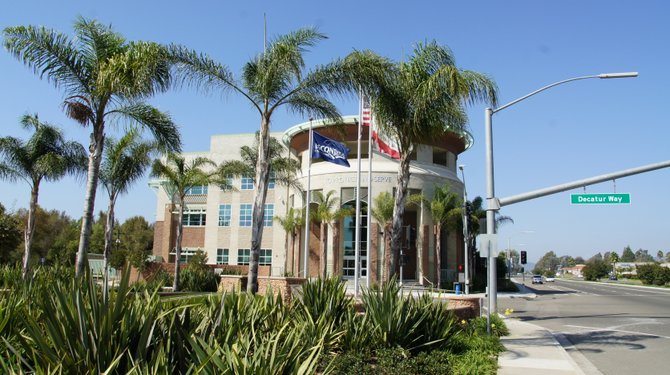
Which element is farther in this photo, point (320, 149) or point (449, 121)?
point (320, 149)

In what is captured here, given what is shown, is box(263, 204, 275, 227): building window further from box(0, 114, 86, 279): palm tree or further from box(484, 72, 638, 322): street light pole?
box(484, 72, 638, 322): street light pole

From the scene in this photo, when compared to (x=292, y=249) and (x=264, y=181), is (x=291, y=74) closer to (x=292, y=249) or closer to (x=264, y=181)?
(x=264, y=181)

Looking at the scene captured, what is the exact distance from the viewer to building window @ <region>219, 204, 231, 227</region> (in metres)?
54.5

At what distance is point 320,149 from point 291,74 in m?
10.9

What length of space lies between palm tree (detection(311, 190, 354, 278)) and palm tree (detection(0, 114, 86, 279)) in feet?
66.2

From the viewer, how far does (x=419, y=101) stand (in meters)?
15.2

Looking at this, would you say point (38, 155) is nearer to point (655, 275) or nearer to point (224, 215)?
point (224, 215)

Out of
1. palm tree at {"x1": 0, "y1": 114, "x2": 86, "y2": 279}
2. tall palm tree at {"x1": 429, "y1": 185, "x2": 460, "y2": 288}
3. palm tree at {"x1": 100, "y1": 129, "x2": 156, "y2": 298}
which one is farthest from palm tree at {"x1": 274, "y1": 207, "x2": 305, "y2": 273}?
palm tree at {"x1": 0, "y1": 114, "x2": 86, "y2": 279}

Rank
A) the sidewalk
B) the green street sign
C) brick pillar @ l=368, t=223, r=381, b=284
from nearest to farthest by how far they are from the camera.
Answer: the sidewalk → the green street sign → brick pillar @ l=368, t=223, r=381, b=284

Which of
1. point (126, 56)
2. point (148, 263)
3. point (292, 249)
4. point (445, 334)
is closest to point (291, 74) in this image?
point (126, 56)

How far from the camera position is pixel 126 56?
47.0 feet

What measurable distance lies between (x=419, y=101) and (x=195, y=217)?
44953 mm

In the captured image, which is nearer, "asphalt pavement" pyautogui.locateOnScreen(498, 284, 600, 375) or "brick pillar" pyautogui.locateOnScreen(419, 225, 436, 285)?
"asphalt pavement" pyautogui.locateOnScreen(498, 284, 600, 375)

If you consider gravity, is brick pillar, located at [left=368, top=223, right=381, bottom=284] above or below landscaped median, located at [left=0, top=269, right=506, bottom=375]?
above
